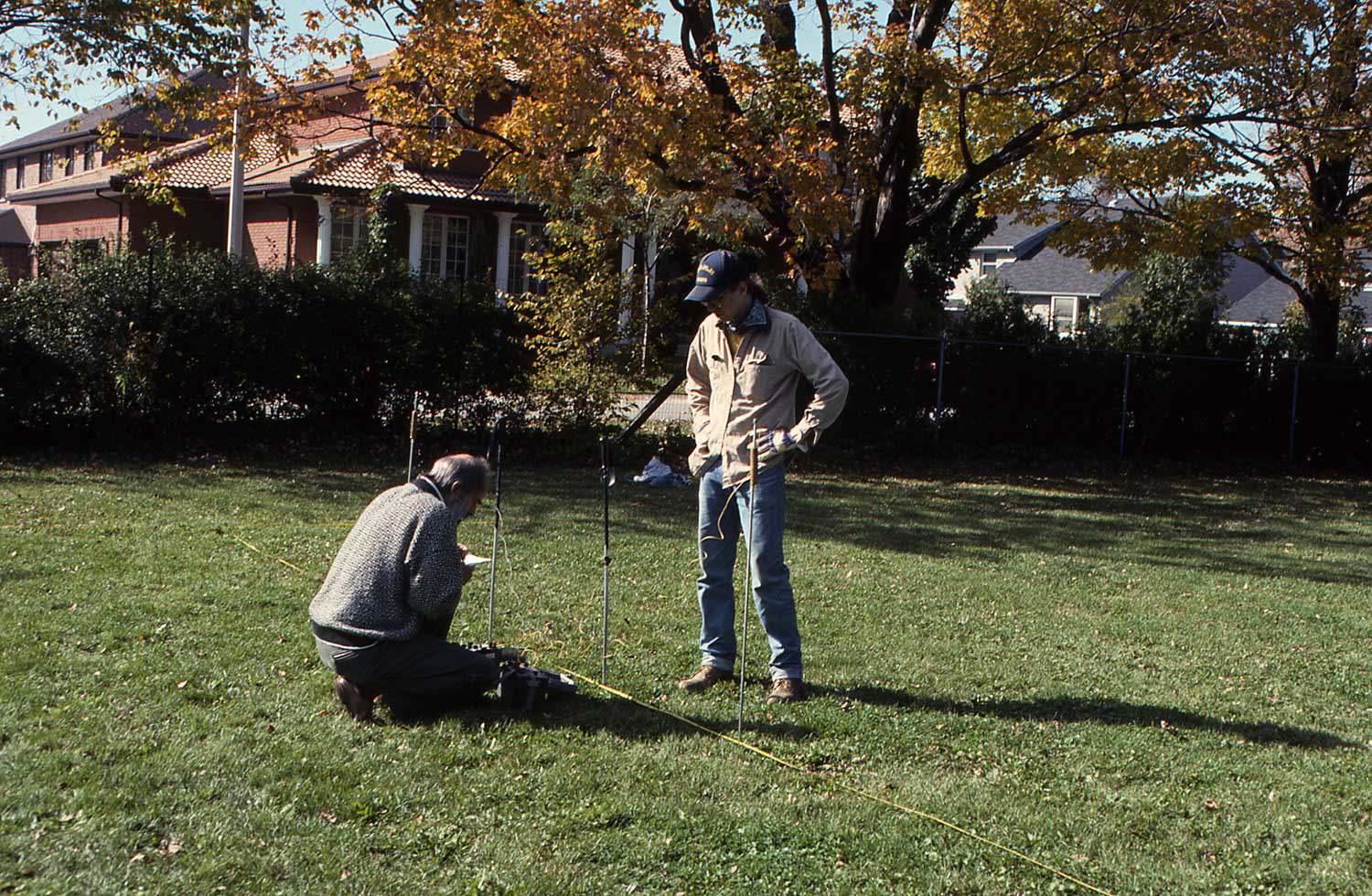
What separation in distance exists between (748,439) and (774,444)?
0.54 ft

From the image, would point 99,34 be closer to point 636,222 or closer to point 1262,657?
point 636,222

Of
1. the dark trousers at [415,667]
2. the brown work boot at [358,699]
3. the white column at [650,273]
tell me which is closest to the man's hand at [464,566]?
the dark trousers at [415,667]

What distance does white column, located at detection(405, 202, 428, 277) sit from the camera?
99.9 feet

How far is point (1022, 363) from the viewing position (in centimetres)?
1852

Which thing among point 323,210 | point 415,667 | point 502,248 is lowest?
point 415,667

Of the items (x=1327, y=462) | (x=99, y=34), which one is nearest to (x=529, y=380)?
(x=99, y=34)

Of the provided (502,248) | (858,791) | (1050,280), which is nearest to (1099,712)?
(858,791)

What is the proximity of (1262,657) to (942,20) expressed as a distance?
11514 millimetres

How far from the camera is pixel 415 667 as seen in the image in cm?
532

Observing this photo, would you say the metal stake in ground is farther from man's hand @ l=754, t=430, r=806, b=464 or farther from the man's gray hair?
the man's gray hair

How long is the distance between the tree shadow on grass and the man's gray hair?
2.03 metres

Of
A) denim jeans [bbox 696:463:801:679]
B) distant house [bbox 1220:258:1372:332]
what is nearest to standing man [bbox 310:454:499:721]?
denim jeans [bbox 696:463:801:679]

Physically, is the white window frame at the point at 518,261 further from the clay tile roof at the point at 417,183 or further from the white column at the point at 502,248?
the clay tile roof at the point at 417,183

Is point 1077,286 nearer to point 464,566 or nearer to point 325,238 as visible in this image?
point 325,238
